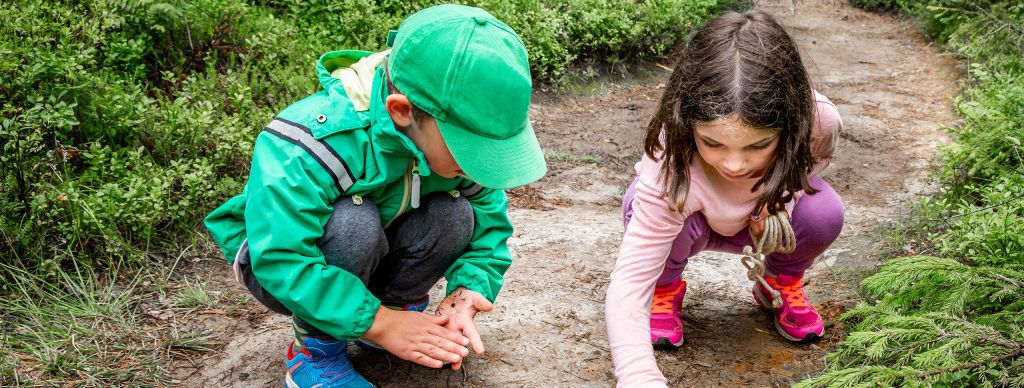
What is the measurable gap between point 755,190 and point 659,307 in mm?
528

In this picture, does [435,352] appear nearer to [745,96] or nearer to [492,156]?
[492,156]

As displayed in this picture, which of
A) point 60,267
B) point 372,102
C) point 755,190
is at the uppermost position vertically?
point 372,102

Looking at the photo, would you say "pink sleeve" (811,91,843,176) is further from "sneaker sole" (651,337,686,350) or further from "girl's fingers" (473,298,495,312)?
"girl's fingers" (473,298,495,312)

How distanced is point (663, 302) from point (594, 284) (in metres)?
0.43

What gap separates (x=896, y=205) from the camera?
3924 millimetres

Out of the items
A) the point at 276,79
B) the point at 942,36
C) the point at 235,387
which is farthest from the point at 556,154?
the point at 942,36

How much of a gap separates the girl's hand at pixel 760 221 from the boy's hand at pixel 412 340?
3.19 feet

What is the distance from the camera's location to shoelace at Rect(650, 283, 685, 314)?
2.57 meters

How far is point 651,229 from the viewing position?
2289mm

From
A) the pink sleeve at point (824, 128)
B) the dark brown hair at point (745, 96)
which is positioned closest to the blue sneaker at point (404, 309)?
the dark brown hair at point (745, 96)

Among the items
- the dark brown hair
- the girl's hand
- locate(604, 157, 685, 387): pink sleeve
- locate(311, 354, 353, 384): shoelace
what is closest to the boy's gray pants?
locate(311, 354, 353, 384): shoelace

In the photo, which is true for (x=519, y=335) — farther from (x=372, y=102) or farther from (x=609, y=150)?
(x=609, y=150)

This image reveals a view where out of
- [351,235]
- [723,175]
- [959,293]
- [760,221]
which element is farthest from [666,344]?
[351,235]

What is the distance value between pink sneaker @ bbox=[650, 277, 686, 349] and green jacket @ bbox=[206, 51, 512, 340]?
954 mm
